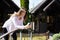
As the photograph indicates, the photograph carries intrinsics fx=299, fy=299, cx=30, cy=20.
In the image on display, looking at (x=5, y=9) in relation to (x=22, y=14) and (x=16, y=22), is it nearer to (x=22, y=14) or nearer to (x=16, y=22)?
(x=22, y=14)

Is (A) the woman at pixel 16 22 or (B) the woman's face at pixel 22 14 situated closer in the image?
→ (A) the woman at pixel 16 22

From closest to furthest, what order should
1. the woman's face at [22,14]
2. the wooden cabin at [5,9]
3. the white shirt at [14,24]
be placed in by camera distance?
the white shirt at [14,24] < the woman's face at [22,14] < the wooden cabin at [5,9]

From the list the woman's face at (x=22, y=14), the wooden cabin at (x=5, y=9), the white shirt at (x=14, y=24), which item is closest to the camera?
the white shirt at (x=14, y=24)

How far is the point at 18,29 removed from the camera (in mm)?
7500

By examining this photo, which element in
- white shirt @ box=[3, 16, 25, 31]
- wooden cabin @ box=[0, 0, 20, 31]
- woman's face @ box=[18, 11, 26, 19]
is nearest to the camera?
white shirt @ box=[3, 16, 25, 31]

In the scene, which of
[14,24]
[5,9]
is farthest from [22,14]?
[5,9]

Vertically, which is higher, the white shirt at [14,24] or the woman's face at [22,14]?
the woman's face at [22,14]

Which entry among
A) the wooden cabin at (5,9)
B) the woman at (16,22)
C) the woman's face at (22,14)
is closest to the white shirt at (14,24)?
the woman at (16,22)

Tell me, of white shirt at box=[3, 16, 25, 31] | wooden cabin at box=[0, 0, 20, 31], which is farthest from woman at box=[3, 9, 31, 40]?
wooden cabin at box=[0, 0, 20, 31]

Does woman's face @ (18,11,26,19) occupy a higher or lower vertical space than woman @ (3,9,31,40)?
higher

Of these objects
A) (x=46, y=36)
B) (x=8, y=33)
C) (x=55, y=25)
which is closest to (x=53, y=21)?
(x=55, y=25)

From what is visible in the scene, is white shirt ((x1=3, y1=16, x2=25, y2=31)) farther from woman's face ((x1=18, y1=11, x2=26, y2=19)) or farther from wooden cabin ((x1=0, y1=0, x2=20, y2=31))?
wooden cabin ((x1=0, y1=0, x2=20, y2=31))

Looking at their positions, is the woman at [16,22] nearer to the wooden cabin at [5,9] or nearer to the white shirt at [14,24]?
the white shirt at [14,24]

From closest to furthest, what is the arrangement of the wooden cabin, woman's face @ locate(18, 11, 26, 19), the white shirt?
the white shirt, woman's face @ locate(18, 11, 26, 19), the wooden cabin
